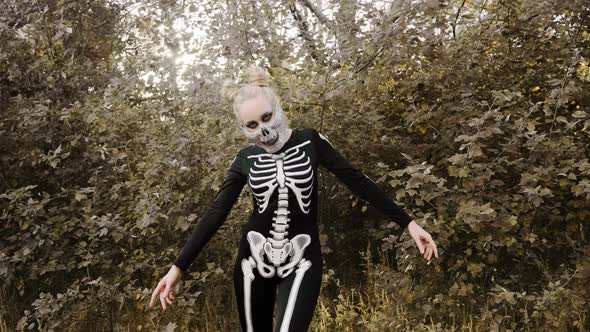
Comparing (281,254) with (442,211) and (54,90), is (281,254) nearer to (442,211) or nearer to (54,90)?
(442,211)

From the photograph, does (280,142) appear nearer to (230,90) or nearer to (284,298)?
(230,90)

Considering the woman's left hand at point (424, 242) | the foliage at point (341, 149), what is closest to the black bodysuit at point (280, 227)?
the woman's left hand at point (424, 242)

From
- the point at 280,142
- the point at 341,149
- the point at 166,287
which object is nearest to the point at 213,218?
the point at 166,287

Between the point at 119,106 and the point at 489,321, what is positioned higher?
the point at 119,106

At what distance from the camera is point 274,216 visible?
3.25 meters

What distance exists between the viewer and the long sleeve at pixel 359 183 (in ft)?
10.7

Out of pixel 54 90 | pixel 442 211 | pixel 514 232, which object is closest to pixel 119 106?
pixel 54 90

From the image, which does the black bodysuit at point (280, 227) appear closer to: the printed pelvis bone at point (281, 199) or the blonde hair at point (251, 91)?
the printed pelvis bone at point (281, 199)

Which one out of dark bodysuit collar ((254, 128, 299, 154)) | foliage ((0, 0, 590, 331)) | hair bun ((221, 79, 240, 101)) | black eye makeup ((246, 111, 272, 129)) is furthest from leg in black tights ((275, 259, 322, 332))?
foliage ((0, 0, 590, 331))

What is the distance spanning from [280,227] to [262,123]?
553mm

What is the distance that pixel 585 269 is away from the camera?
15.6ft

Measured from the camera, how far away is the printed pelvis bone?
3.17m

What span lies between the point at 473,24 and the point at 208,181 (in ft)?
10.00

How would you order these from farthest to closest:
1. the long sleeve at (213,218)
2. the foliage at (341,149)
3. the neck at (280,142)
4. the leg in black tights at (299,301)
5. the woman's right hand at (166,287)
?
the foliage at (341,149)
the neck at (280,142)
the long sleeve at (213,218)
the woman's right hand at (166,287)
the leg in black tights at (299,301)
